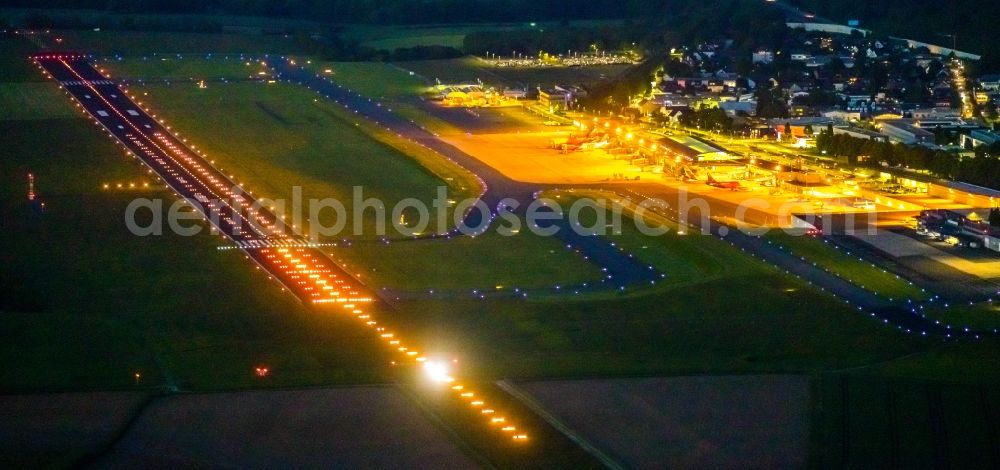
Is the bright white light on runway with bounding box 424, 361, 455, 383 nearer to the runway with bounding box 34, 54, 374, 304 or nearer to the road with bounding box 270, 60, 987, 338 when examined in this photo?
the runway with bounding box 34, 54, 374, 304

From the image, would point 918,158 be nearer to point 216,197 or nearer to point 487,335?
point 216,197

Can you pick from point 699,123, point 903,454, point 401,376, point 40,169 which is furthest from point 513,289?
point 699,123

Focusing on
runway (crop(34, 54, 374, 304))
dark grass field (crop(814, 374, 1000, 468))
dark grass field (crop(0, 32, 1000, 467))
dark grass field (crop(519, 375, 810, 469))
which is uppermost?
dark grass field (crop(814, 374, 1000, 468))

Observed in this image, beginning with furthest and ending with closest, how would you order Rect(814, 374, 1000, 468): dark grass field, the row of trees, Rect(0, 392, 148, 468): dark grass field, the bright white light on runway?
the row of trees
the bright white light on runway
Rect(814, 374, 1000, 468): dark grass field
Rect(0, 392, 148, 468): dark grass field

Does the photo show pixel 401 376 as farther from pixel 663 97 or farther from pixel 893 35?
pixel 893 35

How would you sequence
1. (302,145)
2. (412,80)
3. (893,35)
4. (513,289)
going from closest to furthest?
(513,289) < (302,145) < (412,80) < (893,35)

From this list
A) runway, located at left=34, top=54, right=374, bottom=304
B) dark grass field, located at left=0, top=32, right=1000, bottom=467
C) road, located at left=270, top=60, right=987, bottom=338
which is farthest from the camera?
runway, located at left=34, top=54, right=374, bottom=304

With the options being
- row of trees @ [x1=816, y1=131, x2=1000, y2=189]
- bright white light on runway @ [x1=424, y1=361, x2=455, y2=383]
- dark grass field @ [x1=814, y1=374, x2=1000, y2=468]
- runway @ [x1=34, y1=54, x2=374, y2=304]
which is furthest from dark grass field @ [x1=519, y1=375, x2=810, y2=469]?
row of trees @ [x1=816, y1=131, x2=1000, y2=189]

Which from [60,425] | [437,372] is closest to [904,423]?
[437,372]

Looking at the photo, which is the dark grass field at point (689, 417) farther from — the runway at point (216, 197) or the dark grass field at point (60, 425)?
the runway at point (216, 197)
